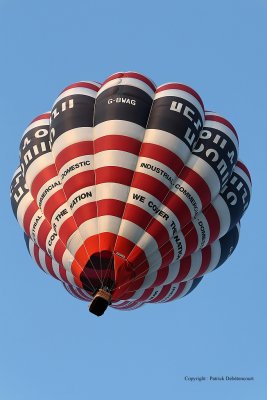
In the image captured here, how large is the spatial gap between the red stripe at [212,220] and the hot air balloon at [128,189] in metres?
0.03

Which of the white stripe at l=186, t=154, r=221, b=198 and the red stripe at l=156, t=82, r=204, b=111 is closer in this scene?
the white stripe at l=186, t=154, r=221, b=198

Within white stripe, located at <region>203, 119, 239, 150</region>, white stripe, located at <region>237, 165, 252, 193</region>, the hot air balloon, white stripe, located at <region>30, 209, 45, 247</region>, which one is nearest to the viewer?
the hot air balloon

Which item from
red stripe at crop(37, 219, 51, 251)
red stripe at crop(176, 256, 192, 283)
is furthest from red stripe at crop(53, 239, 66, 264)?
red stripe at crop(176, 256, 192, 283)

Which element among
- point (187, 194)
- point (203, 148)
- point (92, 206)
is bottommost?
point (92, 206)

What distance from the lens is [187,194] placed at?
63.9ft

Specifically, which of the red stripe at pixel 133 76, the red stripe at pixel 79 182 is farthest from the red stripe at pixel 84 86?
the red stripe at pixel 79 182

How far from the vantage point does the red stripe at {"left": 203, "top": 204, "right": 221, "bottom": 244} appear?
66.4 feet

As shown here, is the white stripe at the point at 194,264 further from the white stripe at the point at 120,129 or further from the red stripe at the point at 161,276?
the white stripe at the point at 120,129

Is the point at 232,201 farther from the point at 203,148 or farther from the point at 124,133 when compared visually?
the point at 124,133

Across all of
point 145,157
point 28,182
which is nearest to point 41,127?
point 28,182

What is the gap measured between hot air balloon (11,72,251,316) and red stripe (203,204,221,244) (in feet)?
0.08

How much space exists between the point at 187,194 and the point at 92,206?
76.7 inches

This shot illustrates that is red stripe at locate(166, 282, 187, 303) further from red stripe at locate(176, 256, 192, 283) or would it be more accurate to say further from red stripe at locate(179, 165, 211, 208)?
red stripe at locate(179, 165, 211, 208)

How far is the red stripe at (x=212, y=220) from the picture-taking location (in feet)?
66.4
